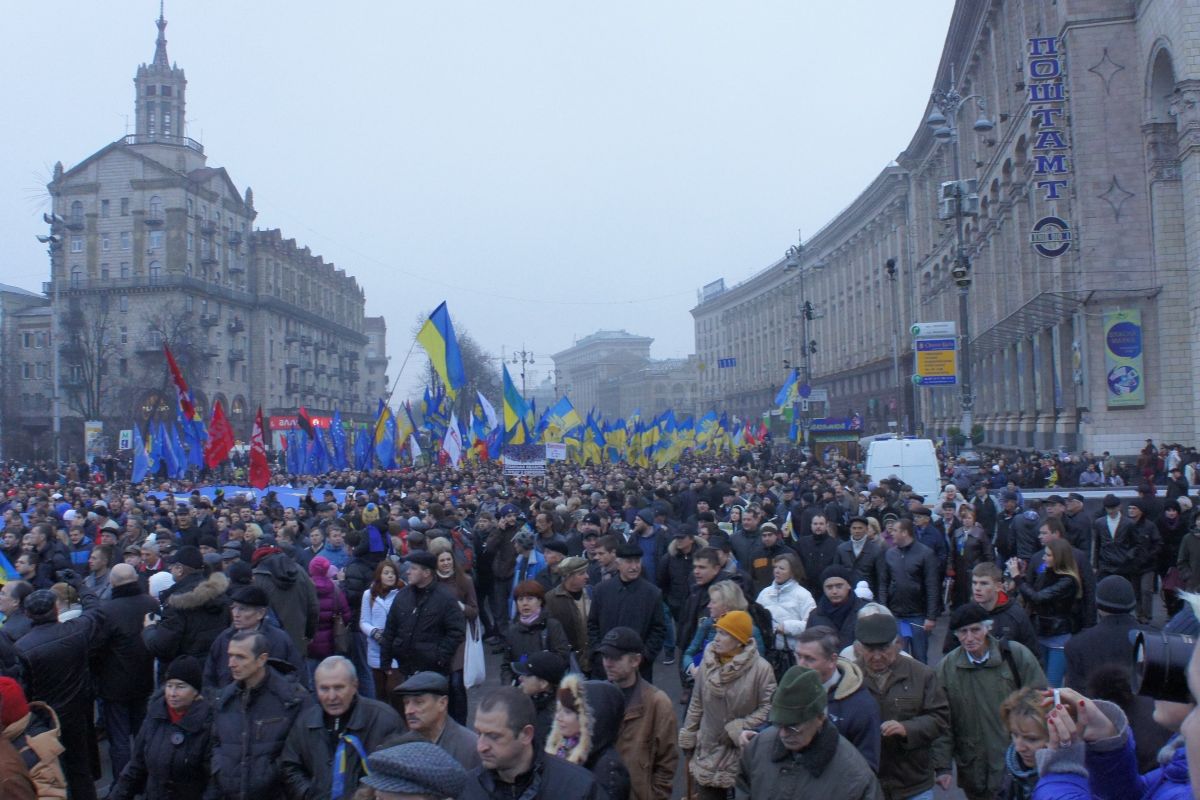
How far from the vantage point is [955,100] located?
87.6ft

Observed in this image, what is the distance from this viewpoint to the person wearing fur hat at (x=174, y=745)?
501cm

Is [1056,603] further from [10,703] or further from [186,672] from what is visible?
[10,703]

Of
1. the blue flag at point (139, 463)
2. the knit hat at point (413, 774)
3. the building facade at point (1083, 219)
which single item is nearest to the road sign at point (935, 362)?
the building facade at point (1083, 219)

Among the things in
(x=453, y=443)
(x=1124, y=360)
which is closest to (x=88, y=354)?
(x=453, y=443)

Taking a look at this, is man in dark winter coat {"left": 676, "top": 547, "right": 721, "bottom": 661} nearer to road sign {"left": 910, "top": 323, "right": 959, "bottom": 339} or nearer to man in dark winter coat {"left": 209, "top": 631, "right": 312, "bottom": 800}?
man in dark winter coat {"left": 209, "top": 631, "right": 312, "bottom": 800}

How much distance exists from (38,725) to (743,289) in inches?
3876

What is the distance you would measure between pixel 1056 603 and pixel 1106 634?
223cm

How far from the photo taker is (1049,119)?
2903cm

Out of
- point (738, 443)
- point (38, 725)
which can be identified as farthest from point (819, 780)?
point (738, 443)

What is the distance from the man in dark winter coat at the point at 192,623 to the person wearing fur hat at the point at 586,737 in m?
3.23

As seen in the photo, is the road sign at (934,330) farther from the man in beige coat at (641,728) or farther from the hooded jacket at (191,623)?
the man in beige coat at (641,728)

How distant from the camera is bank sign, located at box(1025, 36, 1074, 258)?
2875 centimetres

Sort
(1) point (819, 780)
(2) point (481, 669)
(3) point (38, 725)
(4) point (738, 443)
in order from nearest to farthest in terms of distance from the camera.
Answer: (1) point (819, 780) → (3) point (38, 725) → (2) point (481, 669) → (4) point (738, 443)

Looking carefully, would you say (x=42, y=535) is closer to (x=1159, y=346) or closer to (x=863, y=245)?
(x=1159, y=346)
